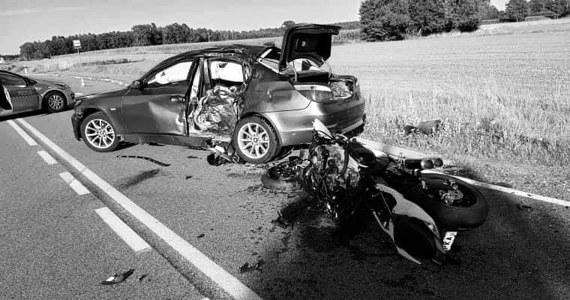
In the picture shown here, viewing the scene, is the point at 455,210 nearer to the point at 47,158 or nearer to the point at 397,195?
the point at 397,195

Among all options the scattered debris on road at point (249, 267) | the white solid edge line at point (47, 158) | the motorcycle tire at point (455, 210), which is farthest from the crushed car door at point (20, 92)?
the motorcycle tire at point (455, 210)

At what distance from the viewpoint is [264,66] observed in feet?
19.0

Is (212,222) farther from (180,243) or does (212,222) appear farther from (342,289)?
(342,289)

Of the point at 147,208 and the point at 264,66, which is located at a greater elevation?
the point at 264,66

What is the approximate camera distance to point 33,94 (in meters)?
12.5

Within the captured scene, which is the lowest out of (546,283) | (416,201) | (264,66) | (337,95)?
(546,283)

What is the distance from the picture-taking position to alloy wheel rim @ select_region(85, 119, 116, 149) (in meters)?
7.24

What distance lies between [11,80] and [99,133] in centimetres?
717

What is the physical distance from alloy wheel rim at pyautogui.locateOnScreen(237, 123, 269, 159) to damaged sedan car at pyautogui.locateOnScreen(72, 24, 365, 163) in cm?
1

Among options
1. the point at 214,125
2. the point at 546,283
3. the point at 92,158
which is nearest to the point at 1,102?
the point at 92,158

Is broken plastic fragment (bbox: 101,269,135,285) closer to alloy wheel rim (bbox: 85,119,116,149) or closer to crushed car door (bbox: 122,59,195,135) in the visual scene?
crushed car door (bbox: 122,59,195,135)

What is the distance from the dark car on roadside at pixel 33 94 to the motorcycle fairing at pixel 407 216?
40.5 ft

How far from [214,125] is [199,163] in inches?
24.2

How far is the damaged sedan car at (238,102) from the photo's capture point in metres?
5.62
